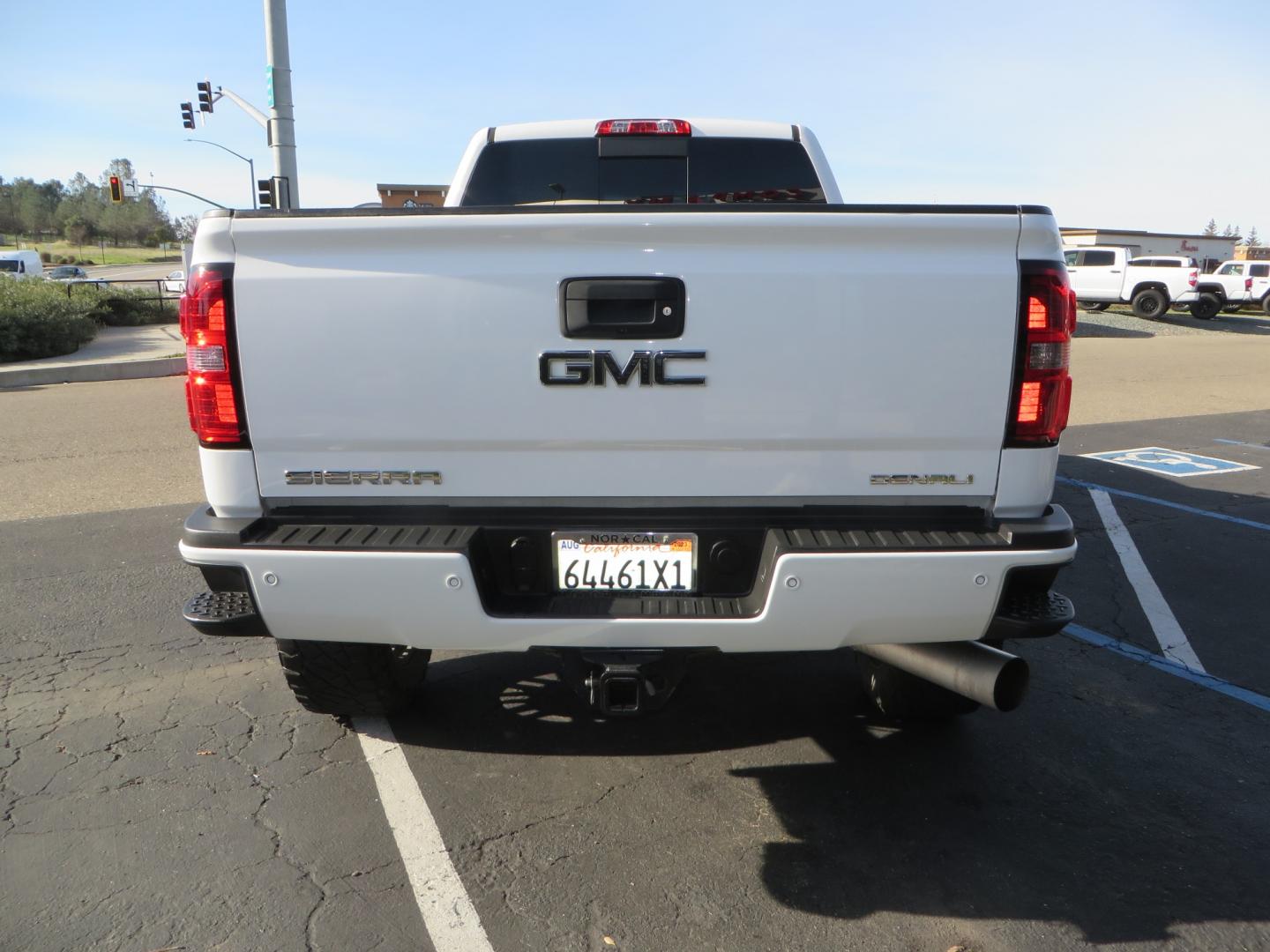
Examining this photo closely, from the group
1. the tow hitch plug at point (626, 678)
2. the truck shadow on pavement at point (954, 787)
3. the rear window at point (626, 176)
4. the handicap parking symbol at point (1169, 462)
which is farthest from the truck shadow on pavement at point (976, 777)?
the handicap parking symbol at point (1169, 462)

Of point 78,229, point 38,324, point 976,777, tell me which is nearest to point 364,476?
point 976,777

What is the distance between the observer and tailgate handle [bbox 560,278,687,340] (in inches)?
98.3

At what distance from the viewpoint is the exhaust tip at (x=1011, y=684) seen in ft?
8.16

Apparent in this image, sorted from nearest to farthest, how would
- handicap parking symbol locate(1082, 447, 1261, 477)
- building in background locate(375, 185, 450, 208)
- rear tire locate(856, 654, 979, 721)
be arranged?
rear tire locate(856, 654, 979, 721) → handicap parking symbol locate(1082, 447, 1261, 477) → building in background locate(375, 185, 450, 208)

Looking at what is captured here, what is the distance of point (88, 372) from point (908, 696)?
53.2 feet

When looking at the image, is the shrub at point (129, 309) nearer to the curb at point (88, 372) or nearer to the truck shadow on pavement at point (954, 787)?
the curb at point (88, 372)

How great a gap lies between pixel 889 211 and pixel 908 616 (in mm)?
1087

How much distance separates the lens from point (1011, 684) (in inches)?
98.6

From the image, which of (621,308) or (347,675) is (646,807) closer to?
(347,675)

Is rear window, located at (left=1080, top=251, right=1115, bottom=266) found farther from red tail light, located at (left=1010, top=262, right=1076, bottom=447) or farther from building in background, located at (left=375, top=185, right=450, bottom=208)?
red tail light, located at (left=1010, top=262, right=1076, bottom=447)

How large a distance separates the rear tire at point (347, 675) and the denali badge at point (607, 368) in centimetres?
124

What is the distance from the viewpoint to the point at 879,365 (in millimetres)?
2510

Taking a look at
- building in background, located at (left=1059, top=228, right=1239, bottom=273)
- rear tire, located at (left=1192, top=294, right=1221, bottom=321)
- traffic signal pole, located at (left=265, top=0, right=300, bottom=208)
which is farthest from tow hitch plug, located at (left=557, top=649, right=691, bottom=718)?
building in background, located at (left=1059, top=228, right=1239, bottom=273)

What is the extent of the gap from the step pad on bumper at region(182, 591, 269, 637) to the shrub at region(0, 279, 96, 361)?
18.4m
